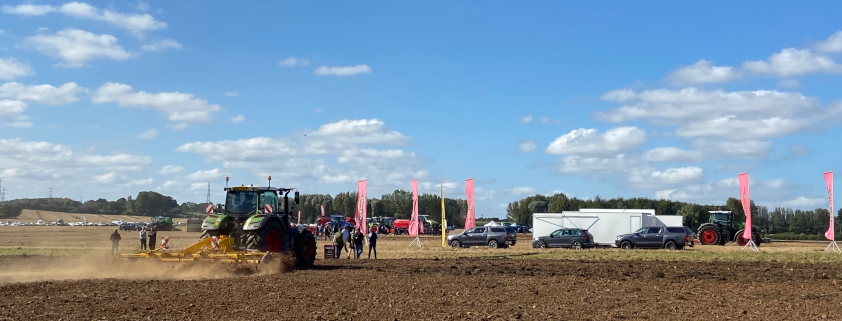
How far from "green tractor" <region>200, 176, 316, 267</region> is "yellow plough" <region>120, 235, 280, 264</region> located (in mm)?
433

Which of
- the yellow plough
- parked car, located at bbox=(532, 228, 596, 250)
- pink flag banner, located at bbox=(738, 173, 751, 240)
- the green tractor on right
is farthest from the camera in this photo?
the green tractor on right

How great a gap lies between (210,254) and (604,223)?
2561 cm

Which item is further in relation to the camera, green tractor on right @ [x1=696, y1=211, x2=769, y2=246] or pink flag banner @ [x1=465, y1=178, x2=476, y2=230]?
green tractor on right @ [x1=696, y1=211, x2=769, y2=246]

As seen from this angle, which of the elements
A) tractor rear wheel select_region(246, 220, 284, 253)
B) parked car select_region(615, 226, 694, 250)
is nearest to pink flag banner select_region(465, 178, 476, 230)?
parked car select_region(615, 226, 694, 250)

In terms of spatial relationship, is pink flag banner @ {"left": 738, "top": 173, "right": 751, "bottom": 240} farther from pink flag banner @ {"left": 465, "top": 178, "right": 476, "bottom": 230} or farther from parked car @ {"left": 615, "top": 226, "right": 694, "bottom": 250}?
pink flag banner @ {"left": 465, "top": 178, "right": 476, "bottom": 230}

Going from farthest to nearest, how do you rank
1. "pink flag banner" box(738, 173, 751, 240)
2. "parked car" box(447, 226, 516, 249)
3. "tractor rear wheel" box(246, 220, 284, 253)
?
"parked car" box(447, 226, 516, 249)
"pink flag banner" box(738, 173, 751, 240)
"tractor rear wheel" box(246, 220, 284, 253)

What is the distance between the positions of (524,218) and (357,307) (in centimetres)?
9976

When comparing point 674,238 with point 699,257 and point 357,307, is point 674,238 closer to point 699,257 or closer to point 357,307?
point 699,257

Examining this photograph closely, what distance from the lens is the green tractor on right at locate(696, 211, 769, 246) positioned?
40853 millimetres

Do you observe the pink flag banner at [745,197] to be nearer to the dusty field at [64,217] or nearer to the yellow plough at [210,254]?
the yellow plough at [210,254]

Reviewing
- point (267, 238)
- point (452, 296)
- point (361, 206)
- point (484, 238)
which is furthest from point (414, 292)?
point (484, 238)

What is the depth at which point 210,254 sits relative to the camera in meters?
17.4

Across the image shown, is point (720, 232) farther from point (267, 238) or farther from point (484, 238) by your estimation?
point (267, 238)

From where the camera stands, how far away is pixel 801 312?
1131cm
